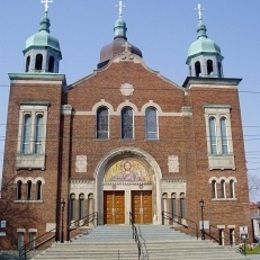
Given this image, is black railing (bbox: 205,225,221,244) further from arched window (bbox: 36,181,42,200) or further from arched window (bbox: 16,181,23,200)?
arched window (bbox: 16,181,23,200)

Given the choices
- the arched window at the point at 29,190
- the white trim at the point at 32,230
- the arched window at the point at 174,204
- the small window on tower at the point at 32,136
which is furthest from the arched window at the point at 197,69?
the white trim at the point at 32,230

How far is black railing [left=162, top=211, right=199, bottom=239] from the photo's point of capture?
23.8 metres

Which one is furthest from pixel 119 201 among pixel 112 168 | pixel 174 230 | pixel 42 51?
pixel 42 51

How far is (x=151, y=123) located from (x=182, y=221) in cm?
664

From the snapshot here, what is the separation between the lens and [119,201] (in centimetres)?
2483

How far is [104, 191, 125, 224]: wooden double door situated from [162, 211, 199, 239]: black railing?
2.66m

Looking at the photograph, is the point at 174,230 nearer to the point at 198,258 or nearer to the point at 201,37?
the point at 198,258

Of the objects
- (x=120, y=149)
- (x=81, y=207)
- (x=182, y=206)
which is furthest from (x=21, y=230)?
(x=182, y=206)

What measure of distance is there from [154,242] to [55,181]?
7083 mm

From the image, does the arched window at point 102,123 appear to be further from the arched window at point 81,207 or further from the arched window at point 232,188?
the arched window at point 232,188

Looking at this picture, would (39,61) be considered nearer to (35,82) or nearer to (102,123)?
(35,82)

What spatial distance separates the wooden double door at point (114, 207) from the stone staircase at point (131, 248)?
2.33 meters

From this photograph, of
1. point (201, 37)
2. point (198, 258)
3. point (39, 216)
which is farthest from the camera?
point (201, 37)

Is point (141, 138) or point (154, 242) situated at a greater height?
point (141, 138)
